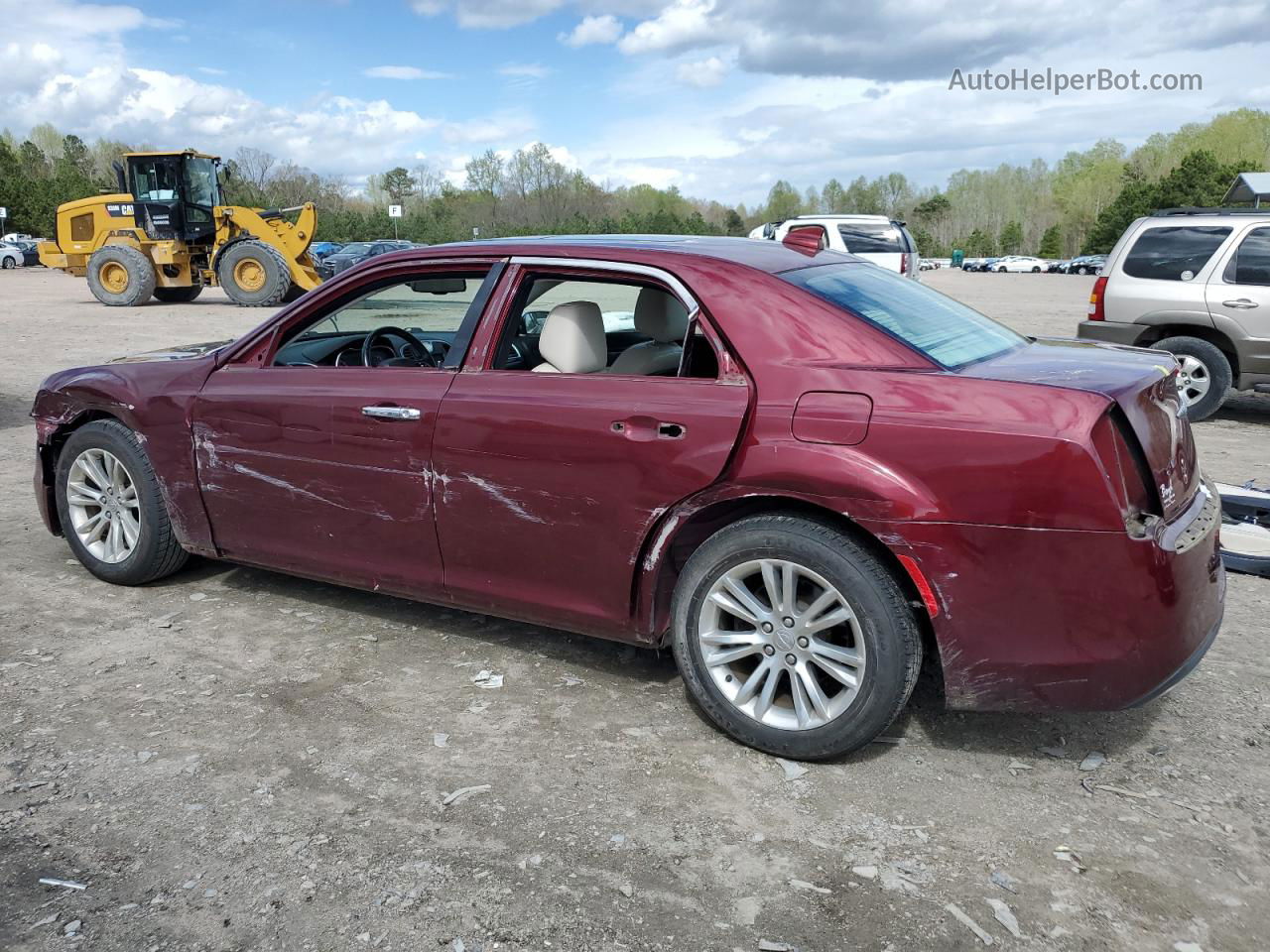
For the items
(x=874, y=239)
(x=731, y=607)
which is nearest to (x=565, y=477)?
(x=731, y=607)

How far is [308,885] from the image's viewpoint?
8.94 ft

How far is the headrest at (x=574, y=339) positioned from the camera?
3.81 metres

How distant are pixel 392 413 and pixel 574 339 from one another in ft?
2.45

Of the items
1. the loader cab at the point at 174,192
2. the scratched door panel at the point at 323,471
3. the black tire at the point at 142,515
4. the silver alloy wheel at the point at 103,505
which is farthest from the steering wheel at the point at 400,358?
the loader cab at the point at 174,192

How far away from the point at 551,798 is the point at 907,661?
114 cm

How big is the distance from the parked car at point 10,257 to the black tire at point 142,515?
183 feet

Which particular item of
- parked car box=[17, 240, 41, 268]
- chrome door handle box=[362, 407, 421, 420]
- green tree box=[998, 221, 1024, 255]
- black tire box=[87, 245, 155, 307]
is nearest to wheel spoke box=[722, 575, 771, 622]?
chrome door handle box=[362, 407, 421, 420]

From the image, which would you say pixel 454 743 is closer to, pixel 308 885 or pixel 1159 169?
pixel 308 885

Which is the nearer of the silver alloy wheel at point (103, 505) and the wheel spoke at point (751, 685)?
the wheel spoke at point (751, 685)

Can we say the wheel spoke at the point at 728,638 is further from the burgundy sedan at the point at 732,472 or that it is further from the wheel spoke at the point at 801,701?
the wheel spoke at the point at 801,701

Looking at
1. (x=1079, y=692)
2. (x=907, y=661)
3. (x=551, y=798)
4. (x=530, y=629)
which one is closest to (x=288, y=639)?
(x=530, y=629)

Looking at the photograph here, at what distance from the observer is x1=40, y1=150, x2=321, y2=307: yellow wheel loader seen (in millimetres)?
22391

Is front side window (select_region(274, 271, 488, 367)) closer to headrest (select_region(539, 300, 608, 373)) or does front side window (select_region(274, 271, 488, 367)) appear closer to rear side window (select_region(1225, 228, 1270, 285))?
headrest (select_region(539, 300, 608, 373))

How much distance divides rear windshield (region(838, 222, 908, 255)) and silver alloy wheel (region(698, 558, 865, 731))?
653 inches
